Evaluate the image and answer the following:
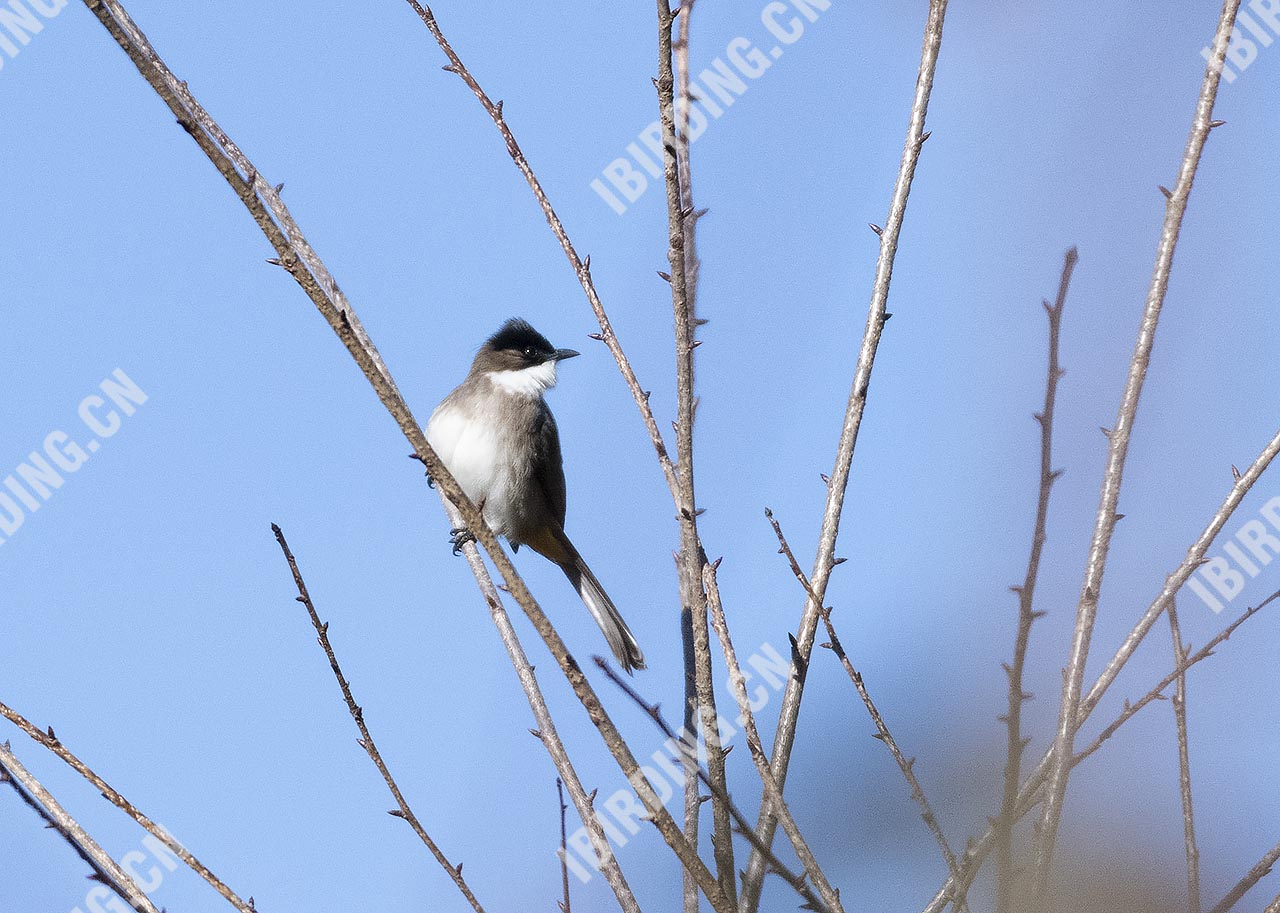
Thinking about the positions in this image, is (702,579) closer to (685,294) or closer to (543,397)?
(685,294)

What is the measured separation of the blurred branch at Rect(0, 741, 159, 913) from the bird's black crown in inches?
183

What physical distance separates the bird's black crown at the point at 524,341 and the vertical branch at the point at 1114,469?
4.67 metres

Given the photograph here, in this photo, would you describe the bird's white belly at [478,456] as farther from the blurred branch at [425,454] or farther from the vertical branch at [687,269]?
the blurred branch at [425,454]

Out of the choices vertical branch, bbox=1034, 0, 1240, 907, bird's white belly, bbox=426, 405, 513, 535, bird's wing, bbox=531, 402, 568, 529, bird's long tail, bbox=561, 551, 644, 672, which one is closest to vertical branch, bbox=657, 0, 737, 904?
vertical branch, bbox=1034, 0, 1240, 907

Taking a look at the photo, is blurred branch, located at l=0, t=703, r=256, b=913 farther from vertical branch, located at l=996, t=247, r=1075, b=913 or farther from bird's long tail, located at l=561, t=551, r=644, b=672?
bird's long tail, located at l=561, t=551, r=644, b=672

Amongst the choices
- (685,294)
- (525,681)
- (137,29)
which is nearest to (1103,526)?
(685,294)

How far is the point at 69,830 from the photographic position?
2.27m

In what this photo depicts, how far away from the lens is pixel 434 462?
1.92 meters

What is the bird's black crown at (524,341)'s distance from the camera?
680 cm

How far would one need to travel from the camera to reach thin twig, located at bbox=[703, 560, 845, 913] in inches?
81.4

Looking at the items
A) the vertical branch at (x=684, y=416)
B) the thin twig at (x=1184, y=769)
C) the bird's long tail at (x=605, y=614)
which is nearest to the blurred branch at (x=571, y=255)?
the vertical branch at (x=684, y=416)

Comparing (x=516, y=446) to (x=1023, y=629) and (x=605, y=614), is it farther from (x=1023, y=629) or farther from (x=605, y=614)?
(x=1023, y=629)

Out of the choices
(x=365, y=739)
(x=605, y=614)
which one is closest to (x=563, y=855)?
(x=365, y=739)

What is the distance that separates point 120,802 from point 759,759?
1.12 meters
